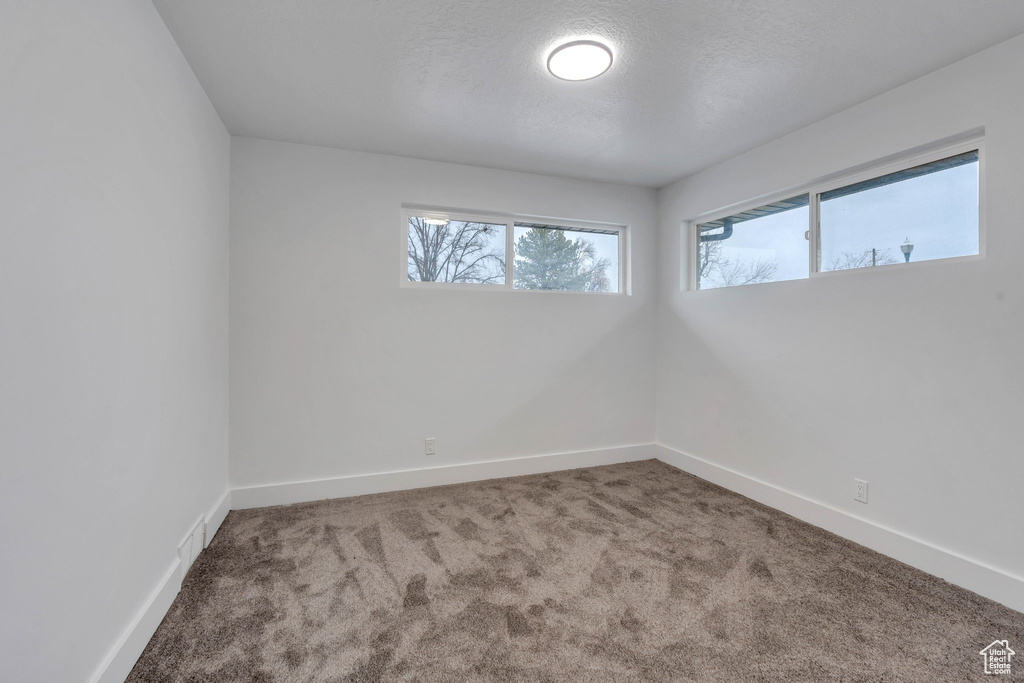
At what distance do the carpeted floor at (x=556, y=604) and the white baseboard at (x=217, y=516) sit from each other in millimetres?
69

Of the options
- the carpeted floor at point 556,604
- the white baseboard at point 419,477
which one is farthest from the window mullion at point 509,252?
the carpeted floor at point 556,604

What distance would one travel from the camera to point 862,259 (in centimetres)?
260

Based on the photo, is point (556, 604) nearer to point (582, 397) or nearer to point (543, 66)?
point (582, 397)

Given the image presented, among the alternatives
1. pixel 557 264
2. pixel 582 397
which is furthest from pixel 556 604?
pixel 557 264

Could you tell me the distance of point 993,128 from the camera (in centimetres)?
200

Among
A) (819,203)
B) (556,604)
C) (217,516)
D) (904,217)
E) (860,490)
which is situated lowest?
(556,604)

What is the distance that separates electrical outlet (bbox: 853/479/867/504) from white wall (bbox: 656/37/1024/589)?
0.03m

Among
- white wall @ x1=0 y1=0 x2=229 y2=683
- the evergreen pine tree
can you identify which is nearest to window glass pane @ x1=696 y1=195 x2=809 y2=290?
the evergreen pine tree

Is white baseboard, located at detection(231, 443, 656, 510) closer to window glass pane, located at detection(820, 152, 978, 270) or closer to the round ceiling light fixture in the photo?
window glass pane, located at detection(820, 152, 978, 270)

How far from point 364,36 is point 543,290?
225 centimetres

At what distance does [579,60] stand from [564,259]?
6.47ft

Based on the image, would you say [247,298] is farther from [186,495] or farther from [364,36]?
[364,36]

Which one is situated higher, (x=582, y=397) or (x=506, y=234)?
(x=506, y=234)

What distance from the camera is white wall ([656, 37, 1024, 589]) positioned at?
197cm
